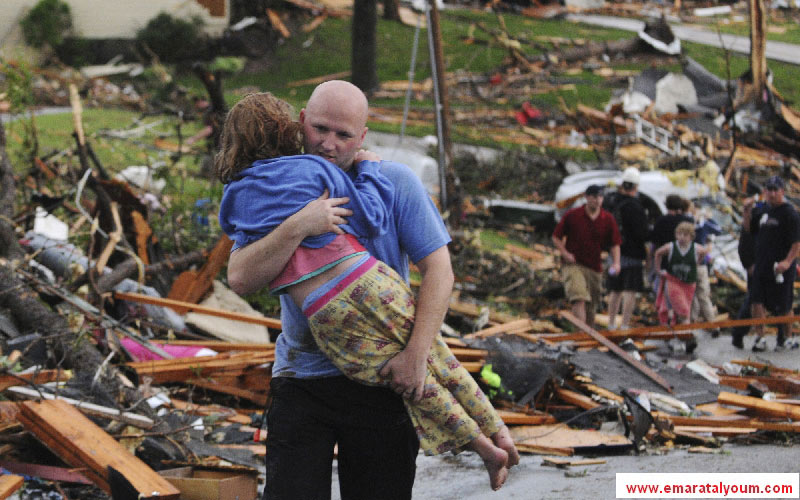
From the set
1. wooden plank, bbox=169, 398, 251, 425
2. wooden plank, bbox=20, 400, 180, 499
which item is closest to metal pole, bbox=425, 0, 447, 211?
wooden plank, bbox=169, 398, 251, 425

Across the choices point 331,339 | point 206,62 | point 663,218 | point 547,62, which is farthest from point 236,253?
point 206,62

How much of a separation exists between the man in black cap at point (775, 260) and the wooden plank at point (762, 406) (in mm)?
3063

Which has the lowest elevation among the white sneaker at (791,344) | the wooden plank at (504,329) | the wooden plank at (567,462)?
the white sneaker at (791,344)

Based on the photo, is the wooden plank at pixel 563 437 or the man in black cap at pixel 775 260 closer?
the wooden plank at pixel 563 437

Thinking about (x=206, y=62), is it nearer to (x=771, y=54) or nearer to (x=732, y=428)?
(x=771, y=54)

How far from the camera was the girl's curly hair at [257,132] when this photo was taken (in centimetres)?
294

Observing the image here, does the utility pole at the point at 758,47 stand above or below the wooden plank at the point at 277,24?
above

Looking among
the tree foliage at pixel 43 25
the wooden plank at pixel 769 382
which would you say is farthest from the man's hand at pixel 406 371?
the tree foliage at pixel 43 25

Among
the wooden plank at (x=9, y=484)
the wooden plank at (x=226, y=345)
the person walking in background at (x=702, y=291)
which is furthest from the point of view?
the person walking in background at (x=702, y=291)

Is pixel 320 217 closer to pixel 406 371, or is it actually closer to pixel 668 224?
pixel 406 371

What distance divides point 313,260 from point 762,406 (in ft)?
16.8

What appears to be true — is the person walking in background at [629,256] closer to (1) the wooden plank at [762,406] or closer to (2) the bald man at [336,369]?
(1) the wooden plank at [762,406]

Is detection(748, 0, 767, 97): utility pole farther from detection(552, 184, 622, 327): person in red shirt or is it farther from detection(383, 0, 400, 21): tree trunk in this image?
detection(383, 0, 400, 21): tree trunk

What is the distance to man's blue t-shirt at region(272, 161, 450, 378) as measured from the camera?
116 inches
